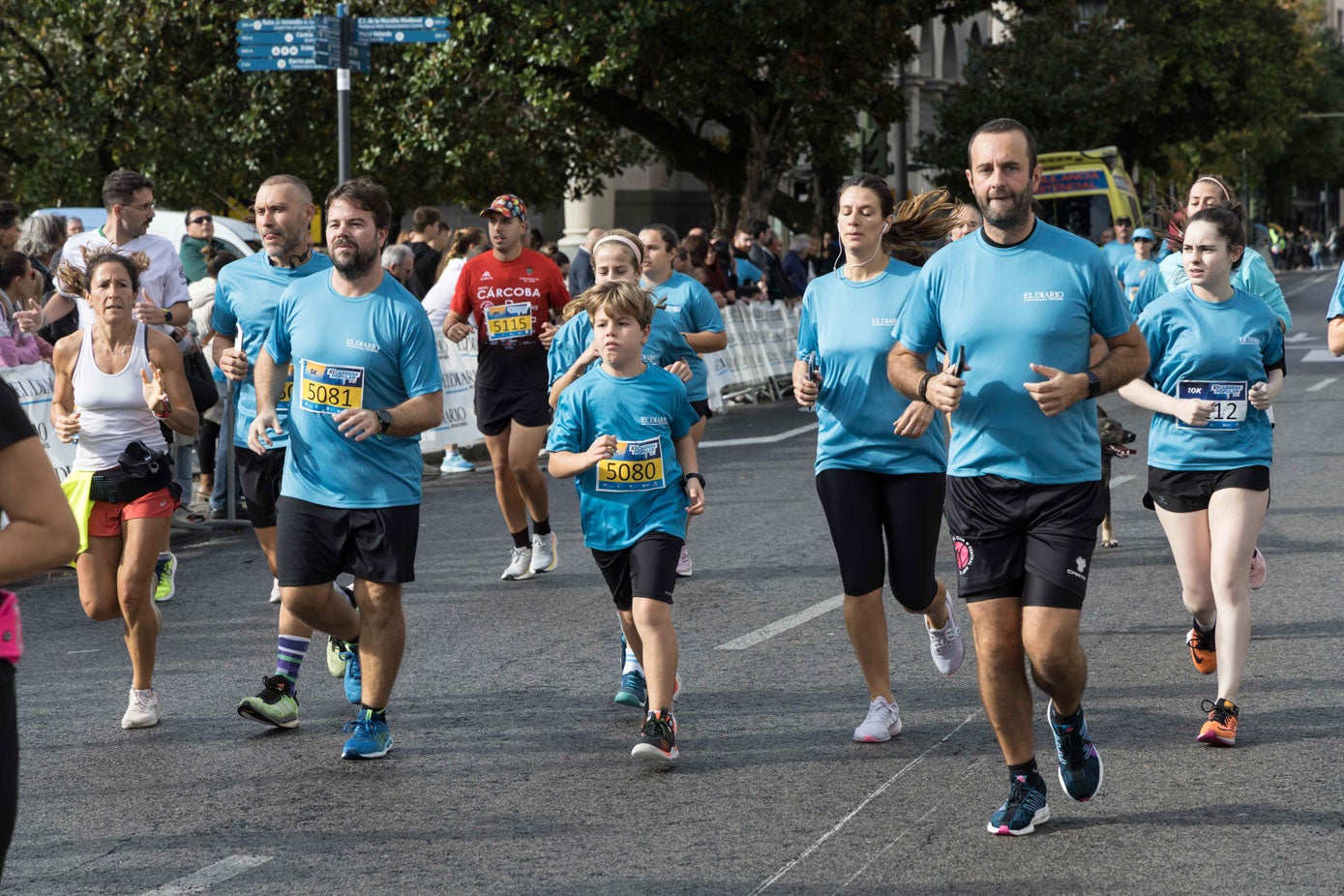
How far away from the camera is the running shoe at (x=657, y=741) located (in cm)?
568

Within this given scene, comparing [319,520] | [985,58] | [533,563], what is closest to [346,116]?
[533,563]

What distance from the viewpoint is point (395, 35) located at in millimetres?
14531

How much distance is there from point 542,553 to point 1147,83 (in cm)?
3384

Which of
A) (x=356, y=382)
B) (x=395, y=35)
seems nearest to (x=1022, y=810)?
(x=356, y=382)

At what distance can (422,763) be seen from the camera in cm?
586

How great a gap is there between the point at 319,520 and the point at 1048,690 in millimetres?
2435

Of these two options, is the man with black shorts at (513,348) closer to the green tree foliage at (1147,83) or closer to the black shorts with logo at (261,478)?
the black shorts with logo at (261,478)

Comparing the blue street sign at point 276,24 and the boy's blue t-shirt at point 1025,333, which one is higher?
the blue street sign at point 276,24

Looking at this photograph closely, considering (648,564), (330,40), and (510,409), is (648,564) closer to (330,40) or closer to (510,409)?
(510,409)

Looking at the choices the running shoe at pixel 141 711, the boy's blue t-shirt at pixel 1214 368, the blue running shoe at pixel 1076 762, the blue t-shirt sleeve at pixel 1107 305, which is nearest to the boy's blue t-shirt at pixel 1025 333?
the blue t-shirt sleeve at pixel 1107 305

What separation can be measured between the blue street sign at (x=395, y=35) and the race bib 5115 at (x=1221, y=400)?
31.3ft

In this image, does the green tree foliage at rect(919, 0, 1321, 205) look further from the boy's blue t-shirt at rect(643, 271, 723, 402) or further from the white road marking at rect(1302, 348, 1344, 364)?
the boy's blue t-shirt at rect(643, 271, 723, 402)

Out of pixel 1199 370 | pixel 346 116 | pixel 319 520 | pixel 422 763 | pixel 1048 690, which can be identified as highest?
pixel 346 116

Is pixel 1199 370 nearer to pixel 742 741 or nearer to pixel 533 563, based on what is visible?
pixel 742 741
